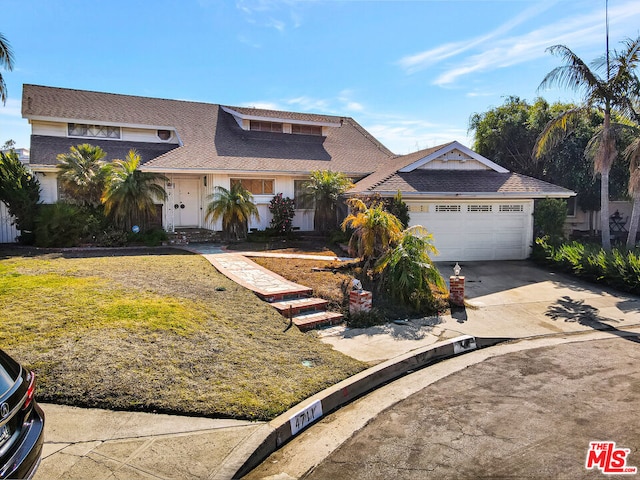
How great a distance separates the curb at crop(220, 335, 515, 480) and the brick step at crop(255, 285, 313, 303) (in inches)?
119

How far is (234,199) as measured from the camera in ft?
55.0

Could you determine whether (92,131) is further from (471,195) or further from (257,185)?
(471,195)

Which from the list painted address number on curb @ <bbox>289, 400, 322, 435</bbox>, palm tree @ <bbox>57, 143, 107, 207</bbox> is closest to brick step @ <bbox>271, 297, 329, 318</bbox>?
painted address number on curb @ <bbox>289, 400, 322, 435</bbox>

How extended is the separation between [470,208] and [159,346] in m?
12.9

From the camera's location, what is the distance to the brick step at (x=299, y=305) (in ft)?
27.3

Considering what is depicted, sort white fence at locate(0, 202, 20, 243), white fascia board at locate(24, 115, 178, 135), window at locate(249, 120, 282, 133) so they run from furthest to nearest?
window at locate(249, 120, 282, 133)
white fascia board at locate(24, 115, 178, 135)
white fence at locate(0, 202, 20, 243)

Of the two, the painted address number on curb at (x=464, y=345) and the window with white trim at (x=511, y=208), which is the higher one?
the window with white trim at (x=511, y=208)

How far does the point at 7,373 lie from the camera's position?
10.7 feet

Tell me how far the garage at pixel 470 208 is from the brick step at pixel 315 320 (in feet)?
23.6

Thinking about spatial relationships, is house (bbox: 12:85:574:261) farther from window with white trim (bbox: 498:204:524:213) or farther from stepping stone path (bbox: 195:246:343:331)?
stepping stone path (bbox: 195:246:343:331)

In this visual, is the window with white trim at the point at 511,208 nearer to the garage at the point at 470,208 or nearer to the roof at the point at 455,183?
the garage at the point at 470,208

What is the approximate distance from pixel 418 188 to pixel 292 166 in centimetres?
660

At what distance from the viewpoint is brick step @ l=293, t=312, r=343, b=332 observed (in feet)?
26.1

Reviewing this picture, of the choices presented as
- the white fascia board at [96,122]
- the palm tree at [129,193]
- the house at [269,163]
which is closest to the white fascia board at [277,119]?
the house at [269,163]
